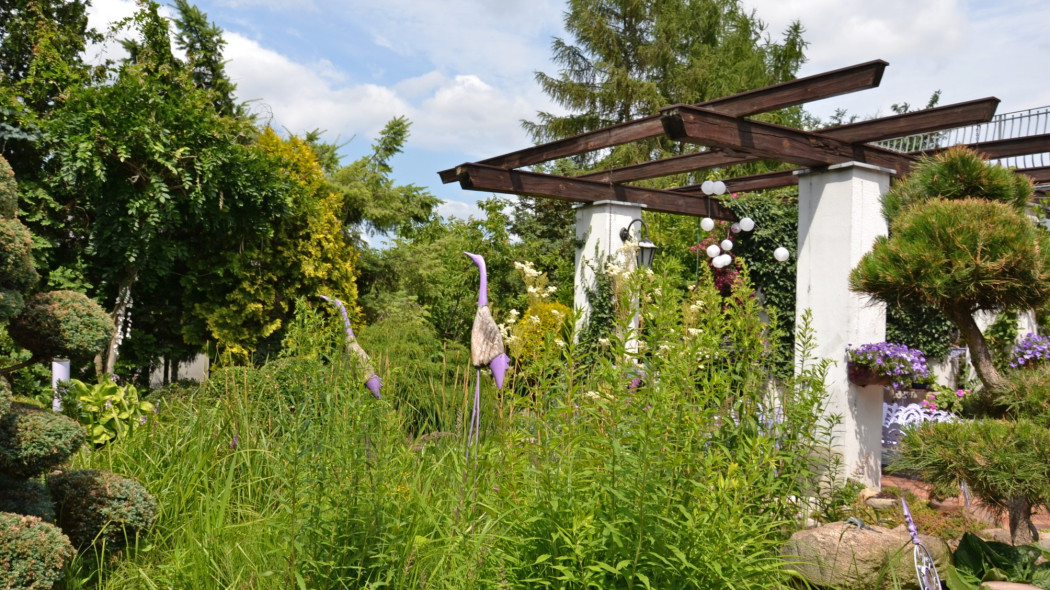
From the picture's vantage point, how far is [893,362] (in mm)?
5160

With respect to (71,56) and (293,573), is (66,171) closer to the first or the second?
(71,56)

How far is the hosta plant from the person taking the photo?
3734 mm

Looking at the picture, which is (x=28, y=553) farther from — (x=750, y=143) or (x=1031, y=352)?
(x=1031, y=352)

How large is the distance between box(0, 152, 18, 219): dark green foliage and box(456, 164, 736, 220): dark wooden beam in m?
4.59

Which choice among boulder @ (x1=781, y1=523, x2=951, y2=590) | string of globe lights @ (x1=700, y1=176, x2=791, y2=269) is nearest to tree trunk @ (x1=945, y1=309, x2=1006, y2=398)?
boulder @ (x1=781, y1=523, x2=951, y2=590)

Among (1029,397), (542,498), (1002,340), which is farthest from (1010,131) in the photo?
(542,498)

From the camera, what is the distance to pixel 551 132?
16344 mm

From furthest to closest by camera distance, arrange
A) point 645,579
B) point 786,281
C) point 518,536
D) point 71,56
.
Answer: point 786,281 < point 71,56 < point 518,536 < point 645,579

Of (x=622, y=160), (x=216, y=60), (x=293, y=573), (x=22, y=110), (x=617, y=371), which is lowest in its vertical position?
(x=293, y=573)

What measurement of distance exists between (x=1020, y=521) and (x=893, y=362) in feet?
7.48

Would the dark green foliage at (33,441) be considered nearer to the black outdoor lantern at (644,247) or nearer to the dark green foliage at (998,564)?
the dark green foliage at (998,564)

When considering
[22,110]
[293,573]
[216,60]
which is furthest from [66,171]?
[293,573]

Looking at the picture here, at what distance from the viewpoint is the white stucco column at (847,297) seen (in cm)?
554

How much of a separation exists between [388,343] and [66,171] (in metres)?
2.50
